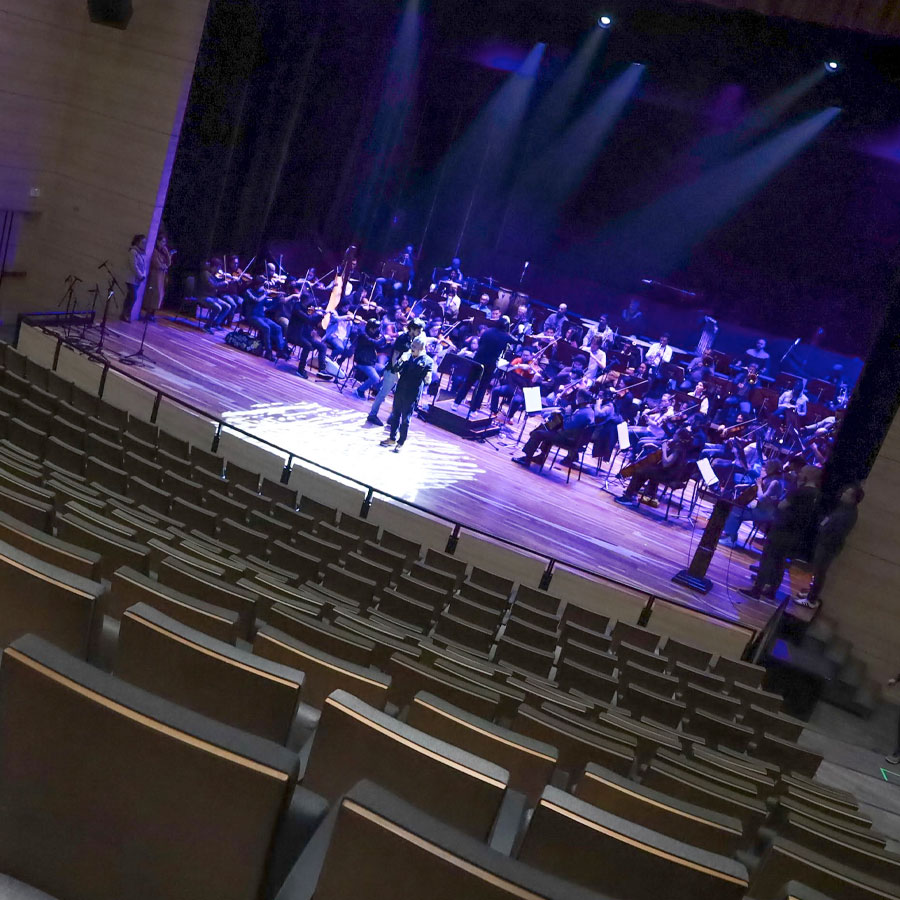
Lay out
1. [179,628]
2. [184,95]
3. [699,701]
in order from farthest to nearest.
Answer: [184,95], [699,701], [179,628]

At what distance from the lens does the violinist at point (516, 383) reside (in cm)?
1277

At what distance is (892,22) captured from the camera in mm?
8289

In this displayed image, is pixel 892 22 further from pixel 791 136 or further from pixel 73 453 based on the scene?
pixel 73 453

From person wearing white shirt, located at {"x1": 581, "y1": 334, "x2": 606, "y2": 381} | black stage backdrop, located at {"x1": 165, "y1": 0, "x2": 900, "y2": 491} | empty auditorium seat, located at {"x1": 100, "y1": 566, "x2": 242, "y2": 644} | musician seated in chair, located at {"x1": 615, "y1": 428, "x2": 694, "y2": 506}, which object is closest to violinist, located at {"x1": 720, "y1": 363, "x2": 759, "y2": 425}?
musician seated in chair, located at {"x1": 615, "y1": 428, "x2": 694, "y2": 506}

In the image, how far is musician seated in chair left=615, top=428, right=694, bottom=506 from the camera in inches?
427

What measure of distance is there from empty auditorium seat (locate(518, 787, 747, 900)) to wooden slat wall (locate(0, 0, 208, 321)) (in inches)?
537

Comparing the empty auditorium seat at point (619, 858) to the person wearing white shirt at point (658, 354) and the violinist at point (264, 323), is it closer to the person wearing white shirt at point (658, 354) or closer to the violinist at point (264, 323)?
the violinist at point (264, 323)

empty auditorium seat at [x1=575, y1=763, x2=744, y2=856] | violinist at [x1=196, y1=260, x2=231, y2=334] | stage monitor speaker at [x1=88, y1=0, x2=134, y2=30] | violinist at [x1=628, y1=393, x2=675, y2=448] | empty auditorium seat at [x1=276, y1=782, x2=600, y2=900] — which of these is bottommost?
violinist at [x1=196, y1=260, x2=231, y2=334]

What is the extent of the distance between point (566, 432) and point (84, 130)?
9255 mm

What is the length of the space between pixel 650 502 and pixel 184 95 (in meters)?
9.45

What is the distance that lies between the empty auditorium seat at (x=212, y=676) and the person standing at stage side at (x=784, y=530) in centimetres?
896

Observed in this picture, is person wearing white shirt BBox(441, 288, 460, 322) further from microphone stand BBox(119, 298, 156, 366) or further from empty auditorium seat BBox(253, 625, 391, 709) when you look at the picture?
empty auditorium seat BBox(253, 625, 391, 709)

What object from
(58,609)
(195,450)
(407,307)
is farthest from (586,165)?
(58,609)

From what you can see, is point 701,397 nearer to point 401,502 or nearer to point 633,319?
point 633,319
